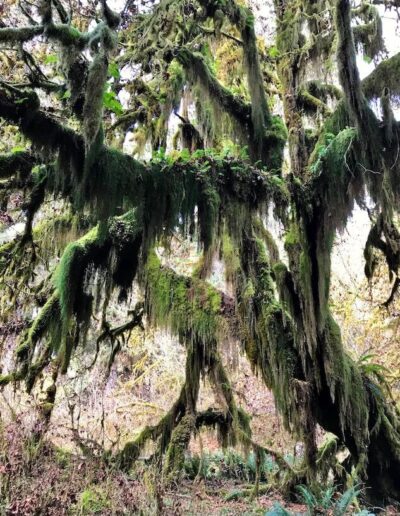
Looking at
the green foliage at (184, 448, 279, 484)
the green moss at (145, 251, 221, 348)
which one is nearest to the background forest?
the green moss at (145, 251, 221, 348)

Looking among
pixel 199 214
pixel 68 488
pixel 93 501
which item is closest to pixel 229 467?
pixel 93 501

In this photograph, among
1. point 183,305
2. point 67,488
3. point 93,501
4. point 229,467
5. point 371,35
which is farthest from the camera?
point 229,467

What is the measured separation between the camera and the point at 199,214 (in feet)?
16.1

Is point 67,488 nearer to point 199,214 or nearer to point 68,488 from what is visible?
point 68,488

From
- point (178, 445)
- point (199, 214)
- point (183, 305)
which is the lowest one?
point (178, 445)

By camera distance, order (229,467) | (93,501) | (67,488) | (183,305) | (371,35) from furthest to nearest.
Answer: (229,467) → (371,35) → (183,305) → (93,501) → (67,488)

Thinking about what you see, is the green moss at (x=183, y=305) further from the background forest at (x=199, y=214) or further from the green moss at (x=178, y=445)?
the green moss at (x=178, y=445)

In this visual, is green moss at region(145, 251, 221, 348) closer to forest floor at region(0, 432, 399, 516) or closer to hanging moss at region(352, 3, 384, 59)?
forest floor at region(0, 432, 399, 516)

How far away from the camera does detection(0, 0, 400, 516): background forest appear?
433 centimetres

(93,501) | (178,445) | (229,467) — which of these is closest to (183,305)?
(178,445)

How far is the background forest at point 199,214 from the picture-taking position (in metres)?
4.33

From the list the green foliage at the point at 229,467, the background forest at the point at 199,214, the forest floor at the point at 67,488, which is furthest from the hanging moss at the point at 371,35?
the green foliage at the point at 229,467

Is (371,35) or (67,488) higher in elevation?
(371,35)

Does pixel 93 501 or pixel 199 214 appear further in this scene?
pixel 93 501
